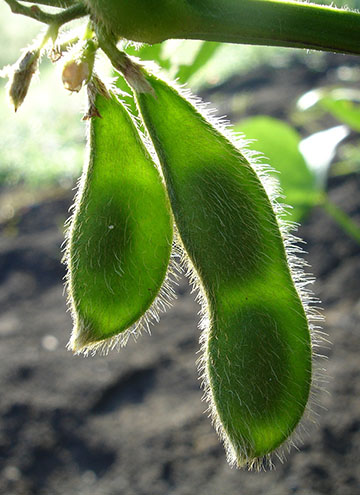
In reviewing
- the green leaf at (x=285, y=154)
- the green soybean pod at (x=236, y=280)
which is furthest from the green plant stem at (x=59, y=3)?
the green leaf at (x=285, y=154)

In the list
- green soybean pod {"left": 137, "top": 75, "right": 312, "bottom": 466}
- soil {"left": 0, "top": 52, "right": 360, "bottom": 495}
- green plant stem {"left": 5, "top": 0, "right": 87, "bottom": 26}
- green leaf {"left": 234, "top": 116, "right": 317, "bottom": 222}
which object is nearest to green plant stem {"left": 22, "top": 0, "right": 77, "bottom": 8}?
green plant stem {"left": 5, "top": 0, "right": 87, "bottom": 26}

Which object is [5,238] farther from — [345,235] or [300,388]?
[300,388]

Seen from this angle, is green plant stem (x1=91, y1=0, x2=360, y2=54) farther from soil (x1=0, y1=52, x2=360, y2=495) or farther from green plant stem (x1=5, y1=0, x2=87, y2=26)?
soil (x1=0, y1=52, x2=360, y2=495)

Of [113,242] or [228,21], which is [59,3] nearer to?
[228,21]

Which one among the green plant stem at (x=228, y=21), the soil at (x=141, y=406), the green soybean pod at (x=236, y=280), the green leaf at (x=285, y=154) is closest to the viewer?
the green plant stem at (x=228, y=21)

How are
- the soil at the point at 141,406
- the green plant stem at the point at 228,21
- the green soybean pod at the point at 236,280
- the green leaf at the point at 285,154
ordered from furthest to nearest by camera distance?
1. the soil at the point at 141,406
2. the green leaf at the point at 285,154
3. the green soybean pod at the point at 236,280
4. the green plant stem at the point at 228,21

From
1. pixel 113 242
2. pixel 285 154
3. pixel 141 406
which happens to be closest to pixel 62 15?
pixel 113 242

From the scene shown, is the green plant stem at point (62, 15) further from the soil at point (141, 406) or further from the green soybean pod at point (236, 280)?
the soil at point (141, 406)
